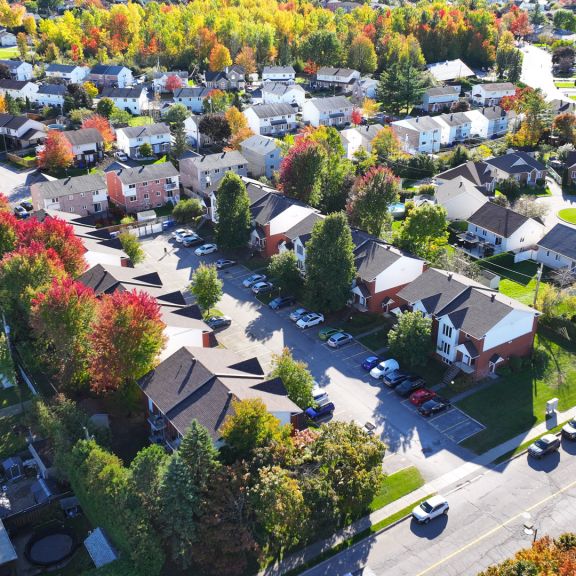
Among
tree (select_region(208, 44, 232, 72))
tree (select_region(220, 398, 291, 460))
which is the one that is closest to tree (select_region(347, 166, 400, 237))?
tree (select_region(220, 398, 291, 460))

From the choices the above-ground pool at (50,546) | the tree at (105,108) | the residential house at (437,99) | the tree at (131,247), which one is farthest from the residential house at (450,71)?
the above-ground pool at (50,546)

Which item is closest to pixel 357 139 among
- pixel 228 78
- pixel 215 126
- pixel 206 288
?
pixel 215 126

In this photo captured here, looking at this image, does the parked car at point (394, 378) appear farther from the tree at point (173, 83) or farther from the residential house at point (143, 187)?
the tree at point (173, 83)

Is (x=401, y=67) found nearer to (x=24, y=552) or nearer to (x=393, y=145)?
(x=393, y=145)

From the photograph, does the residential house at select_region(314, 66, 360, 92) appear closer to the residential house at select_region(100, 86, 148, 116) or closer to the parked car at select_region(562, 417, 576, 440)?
the residential house at select_region(100, 86, 148, 116)

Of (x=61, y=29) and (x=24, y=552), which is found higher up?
(x=61, y=29)

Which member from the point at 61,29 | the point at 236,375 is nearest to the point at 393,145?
the point at 236,375
